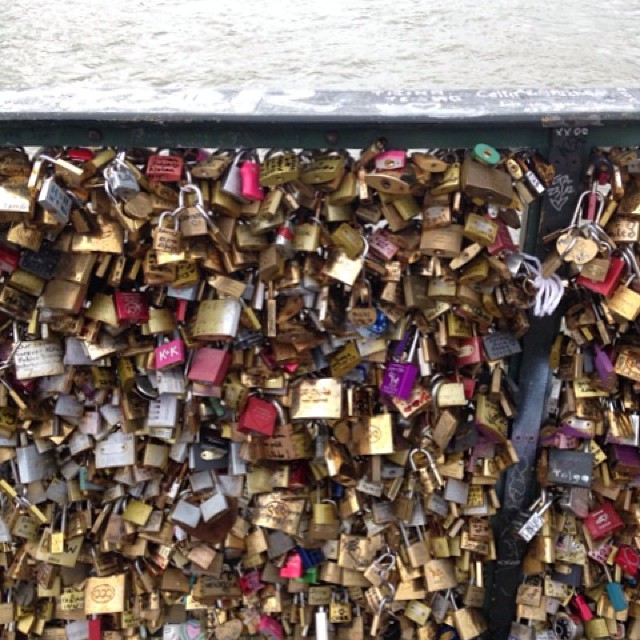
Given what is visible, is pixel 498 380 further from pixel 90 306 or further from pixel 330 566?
pixel 90 306

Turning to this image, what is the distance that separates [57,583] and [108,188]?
122cm

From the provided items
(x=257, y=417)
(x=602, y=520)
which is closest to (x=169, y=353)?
(x=257, y=417)

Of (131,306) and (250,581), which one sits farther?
(250,581)

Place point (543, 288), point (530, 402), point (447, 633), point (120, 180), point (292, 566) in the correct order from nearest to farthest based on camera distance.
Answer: point (120, 180) < point (543, 288) < point (530, 402) < point (292, 566) < point (447, 633)

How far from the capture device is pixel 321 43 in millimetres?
3152

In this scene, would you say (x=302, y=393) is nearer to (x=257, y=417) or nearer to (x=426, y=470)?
(x=257, y=417)

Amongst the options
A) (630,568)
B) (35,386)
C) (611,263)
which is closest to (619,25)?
(611,263)

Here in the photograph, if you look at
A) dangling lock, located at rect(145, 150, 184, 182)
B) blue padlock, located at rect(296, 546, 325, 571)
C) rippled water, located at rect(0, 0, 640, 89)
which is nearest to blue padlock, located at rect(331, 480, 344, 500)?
blue padlock, located at rect(296, 546, 325, 571)

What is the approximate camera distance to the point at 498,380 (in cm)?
192

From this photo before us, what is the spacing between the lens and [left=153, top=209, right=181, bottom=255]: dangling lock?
1.65m

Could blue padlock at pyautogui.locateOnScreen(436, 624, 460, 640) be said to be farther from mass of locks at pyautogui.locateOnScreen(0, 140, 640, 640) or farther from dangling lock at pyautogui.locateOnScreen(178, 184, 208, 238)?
dangling lock at pyautogui.locateOnScreen(178, 184, 208, 238)

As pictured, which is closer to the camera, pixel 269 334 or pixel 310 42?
pixel 269 334

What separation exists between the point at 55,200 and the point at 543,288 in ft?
3.82

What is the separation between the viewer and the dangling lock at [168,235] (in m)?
1.65
